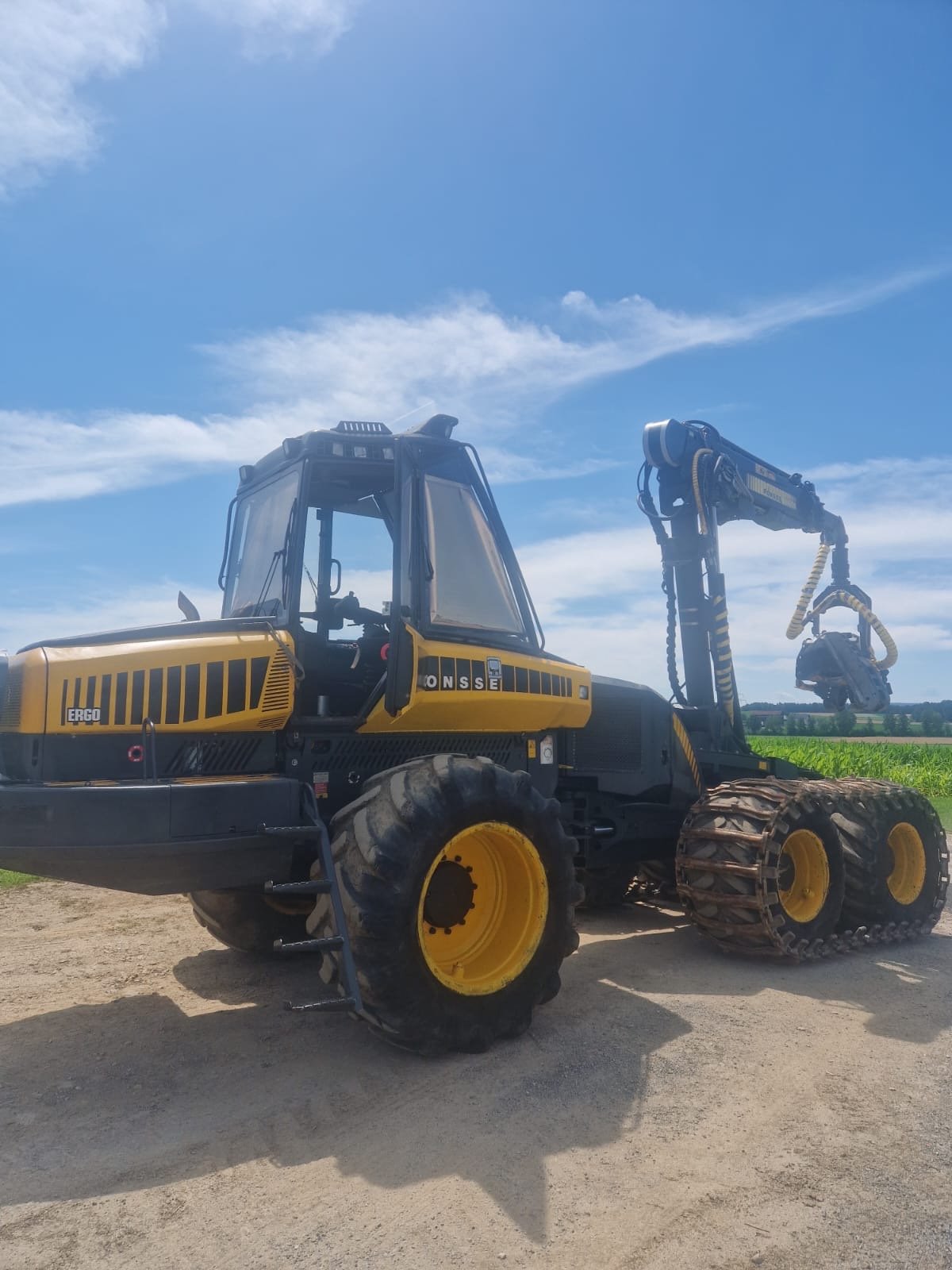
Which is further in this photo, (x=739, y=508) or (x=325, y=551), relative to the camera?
(x=739, y=508)

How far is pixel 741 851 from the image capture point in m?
7.04

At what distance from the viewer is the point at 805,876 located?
25.4 feet

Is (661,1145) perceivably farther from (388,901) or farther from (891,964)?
(891,964)

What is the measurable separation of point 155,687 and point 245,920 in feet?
8.16

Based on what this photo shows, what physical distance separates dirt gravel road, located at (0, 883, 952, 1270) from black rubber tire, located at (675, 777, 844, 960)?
40cm

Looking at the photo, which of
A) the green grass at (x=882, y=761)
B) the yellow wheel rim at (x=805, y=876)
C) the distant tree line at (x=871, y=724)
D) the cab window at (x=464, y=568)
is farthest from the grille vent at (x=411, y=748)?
the distant tree line at (x=871, y=724)

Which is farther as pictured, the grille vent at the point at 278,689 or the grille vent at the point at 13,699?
the grille vent at the point at 278,689

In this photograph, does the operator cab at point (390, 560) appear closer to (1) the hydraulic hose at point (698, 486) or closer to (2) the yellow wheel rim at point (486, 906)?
(2) the yellow wheel rim at point (486, 906)

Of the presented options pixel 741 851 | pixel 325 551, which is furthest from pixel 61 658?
pixel 741 851

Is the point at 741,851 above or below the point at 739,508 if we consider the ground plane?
below

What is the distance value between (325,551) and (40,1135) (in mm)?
3586

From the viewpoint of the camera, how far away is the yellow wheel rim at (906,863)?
28.5ft

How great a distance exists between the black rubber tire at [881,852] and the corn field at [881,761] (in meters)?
14.8

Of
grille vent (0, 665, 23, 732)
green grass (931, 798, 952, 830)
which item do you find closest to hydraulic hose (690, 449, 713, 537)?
grille vent (0, 665, 23, 732)
